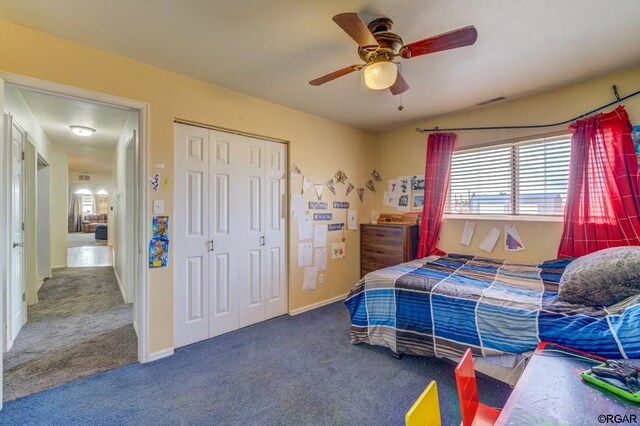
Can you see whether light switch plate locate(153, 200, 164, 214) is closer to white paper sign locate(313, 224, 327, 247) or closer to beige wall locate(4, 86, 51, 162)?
beige wall locate(4, 86, 51, 162)

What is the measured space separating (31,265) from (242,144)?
3.37m

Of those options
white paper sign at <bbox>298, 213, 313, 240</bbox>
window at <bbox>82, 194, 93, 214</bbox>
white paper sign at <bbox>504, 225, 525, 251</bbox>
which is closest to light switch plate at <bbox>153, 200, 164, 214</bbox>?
white paper sign at <bbox>298, 213, 313, 240</bbox>

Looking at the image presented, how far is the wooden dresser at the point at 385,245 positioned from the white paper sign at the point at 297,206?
1.08 metres

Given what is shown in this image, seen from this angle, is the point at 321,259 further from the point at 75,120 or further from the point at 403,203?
the point at 75,120

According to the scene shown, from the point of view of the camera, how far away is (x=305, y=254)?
3.58 m

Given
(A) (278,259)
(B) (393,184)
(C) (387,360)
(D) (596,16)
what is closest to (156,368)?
(A) (278,259)

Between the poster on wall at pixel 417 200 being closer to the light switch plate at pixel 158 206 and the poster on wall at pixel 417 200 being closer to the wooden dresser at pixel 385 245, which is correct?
the wooden dresser at pixel 385 245

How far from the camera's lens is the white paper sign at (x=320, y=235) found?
3.68 metres

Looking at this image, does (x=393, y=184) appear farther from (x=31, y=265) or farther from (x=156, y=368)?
(x=31, y=265)

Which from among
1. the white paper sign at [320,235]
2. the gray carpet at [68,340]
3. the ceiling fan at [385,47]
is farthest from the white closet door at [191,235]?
the ceiling fan at [385,47]

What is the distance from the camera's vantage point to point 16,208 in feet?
9.58

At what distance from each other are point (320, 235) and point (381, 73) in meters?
2.33

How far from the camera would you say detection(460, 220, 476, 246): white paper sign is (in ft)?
11.2

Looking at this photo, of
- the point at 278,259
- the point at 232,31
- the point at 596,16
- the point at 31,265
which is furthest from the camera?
the point at 31,265
